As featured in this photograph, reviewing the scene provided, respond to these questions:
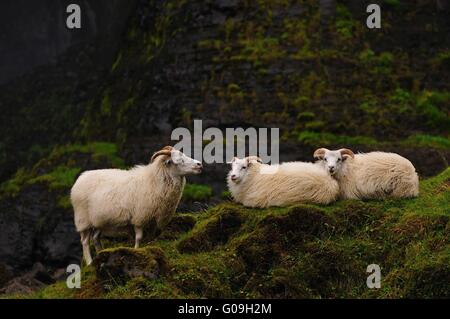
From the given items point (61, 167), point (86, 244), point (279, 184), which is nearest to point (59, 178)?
point (61, 167)

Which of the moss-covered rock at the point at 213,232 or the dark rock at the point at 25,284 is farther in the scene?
the dark rock at the point at 25,284

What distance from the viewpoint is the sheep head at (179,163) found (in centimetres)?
1523

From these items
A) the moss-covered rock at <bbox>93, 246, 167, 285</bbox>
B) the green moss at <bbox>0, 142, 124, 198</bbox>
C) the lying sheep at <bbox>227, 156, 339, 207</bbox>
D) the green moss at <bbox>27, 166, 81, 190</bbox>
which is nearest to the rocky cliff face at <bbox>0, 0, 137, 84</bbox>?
the green moss at <bbox>0, 142, 124, 198</bbox>

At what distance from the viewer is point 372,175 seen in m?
15.6

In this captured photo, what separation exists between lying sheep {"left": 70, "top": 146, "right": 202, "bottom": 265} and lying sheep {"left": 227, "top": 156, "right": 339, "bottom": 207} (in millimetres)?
1108

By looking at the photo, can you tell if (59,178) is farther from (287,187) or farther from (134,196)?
(287,187)

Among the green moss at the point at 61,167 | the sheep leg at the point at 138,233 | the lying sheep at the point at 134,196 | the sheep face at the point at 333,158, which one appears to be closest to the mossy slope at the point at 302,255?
the sheep leg at the point at 138,233

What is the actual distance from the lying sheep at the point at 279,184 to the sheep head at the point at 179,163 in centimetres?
89

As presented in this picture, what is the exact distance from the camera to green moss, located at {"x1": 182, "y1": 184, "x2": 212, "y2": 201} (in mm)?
34750

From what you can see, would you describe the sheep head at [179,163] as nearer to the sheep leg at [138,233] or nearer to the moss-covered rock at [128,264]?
the sheep leg at [138,233]

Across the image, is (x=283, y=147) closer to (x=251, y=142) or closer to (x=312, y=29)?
(x=251, y=142)

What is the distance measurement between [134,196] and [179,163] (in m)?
1.01

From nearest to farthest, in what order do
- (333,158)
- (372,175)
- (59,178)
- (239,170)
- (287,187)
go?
(287,187), (372,175), (333,158), (239,170), (59,178)

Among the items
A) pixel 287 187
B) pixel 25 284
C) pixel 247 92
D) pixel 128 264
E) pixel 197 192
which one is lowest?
pixel 25 284
